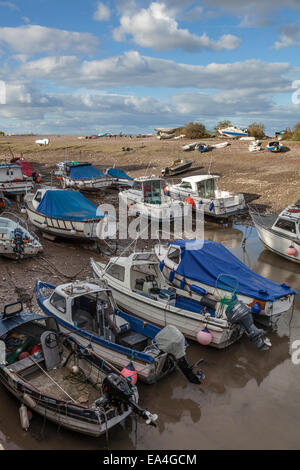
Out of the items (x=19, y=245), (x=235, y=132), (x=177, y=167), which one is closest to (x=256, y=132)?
(x=235, y=132)

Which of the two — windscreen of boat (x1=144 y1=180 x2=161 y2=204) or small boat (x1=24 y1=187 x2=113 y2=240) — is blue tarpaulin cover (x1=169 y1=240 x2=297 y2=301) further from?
windscreen of boat (x1=144 y1=180 x2=161 y2=204)

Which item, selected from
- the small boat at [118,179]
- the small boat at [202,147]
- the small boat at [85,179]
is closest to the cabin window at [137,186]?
the small boat at [85,179]

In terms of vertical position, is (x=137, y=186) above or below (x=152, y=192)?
above

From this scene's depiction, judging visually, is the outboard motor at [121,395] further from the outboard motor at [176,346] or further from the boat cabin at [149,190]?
the boat cabin at [149,190]

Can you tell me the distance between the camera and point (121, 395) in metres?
6.81

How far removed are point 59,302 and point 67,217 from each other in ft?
24.1

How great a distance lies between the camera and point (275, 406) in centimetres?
810

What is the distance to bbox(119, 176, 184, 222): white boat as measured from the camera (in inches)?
794

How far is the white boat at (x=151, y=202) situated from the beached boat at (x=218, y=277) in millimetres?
7634

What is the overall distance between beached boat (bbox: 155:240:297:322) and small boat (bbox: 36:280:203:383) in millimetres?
2557

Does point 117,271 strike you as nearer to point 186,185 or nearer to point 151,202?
point 151,202

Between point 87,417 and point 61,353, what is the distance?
219 cm

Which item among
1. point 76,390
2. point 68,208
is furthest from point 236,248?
point 76,390

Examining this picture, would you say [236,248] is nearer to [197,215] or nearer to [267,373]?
[197,215]
